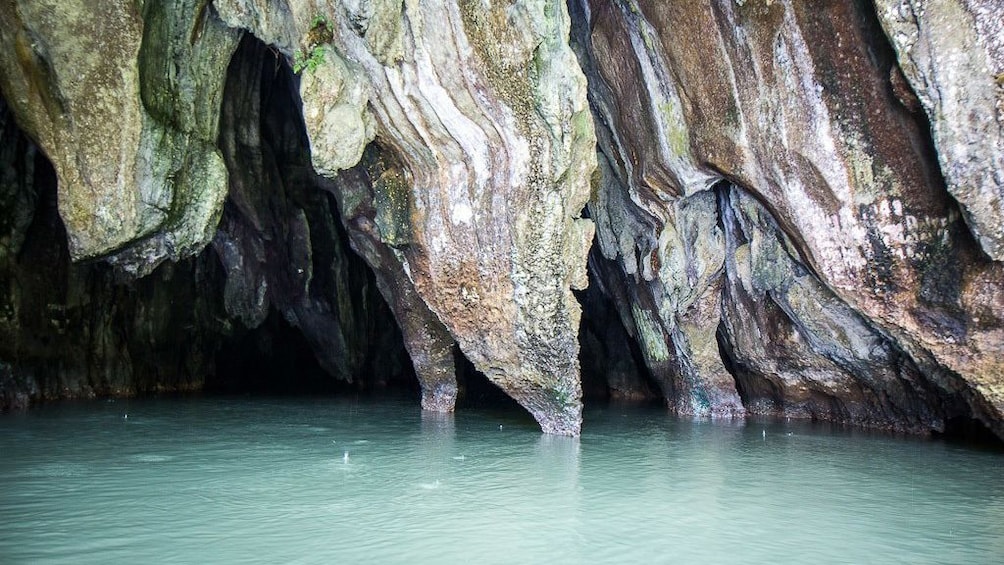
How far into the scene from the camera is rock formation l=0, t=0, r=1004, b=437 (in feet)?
31.4

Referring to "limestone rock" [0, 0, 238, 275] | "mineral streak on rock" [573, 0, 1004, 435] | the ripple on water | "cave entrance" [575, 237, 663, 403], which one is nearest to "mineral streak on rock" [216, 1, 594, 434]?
"limestone rock" [0, 0, 238, 275]

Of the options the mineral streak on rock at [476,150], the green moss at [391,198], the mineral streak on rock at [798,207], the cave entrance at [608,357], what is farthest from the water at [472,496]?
the cave entrance at [608,357]

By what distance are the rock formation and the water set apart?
1.86 m

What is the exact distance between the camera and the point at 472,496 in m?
7.11

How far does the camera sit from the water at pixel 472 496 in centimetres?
540

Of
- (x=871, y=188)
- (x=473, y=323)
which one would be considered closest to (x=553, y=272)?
(x=473, y=323)

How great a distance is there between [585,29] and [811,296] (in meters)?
5.92

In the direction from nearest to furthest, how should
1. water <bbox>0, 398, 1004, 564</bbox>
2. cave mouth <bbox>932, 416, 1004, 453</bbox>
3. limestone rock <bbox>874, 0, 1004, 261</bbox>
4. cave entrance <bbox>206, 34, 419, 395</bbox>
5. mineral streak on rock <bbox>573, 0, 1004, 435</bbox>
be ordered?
water <bbox>0, 398, 1004, 564</bbox>
limestone rock <bbox>874, 0, 1004, 261</bbox>
mineral streak on rock <bbox>573, 0, 1004, 435</bbox>
cave mouth <bbox>932, 416, 1004, 453</bbox>
cave entrance <bbox>206, 34, 419, 395</bbox>

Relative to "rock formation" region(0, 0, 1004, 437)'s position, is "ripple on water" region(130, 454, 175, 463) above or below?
below

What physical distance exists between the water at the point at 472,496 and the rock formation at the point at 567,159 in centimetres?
186

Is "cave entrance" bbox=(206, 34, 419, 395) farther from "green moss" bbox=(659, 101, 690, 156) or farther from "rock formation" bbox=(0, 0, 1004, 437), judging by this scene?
"green moss" bbox=(659, 101, 690, 156)

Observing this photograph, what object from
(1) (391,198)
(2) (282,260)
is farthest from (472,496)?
(2) (282,260)

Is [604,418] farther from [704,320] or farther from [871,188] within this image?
[871,188]

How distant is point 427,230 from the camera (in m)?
11.3
